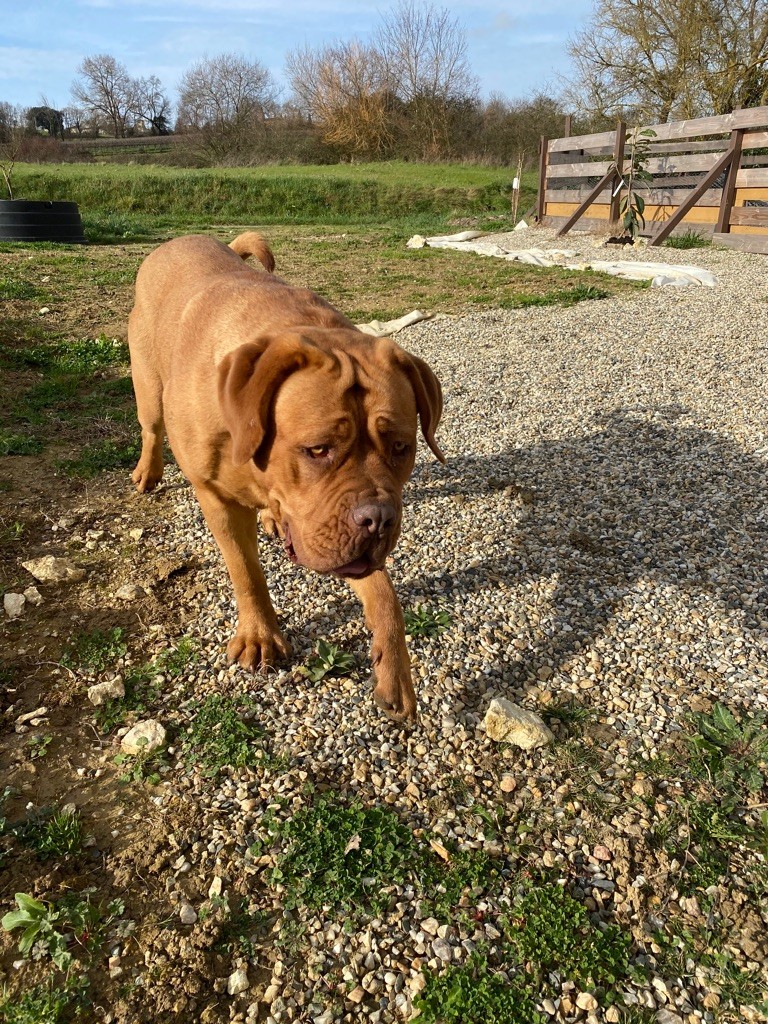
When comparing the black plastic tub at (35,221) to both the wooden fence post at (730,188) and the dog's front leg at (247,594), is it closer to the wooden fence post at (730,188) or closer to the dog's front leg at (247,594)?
the wooden fence post at (730,188)

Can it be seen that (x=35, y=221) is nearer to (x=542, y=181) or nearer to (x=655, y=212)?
(x=542, y=181)

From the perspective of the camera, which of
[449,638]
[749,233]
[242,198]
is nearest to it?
[449,638]

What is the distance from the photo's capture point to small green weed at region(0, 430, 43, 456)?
5.61 meters

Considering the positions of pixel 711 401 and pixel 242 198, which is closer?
pixel 711 401

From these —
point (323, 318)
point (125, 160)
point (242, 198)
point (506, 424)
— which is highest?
point (125, 160)

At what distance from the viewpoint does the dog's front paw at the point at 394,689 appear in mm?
3051

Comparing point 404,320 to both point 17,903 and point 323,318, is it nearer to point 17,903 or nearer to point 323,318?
point 323,318

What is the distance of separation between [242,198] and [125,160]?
16.7 m

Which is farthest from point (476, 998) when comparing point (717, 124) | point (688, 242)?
point (717, 124)

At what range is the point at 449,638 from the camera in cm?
363

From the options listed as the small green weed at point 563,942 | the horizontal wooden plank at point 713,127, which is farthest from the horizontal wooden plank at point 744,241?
the small green weed at point 563,942

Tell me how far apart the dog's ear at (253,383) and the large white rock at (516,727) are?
5.04 feet

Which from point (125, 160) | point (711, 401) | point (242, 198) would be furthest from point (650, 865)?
point (125, 160)

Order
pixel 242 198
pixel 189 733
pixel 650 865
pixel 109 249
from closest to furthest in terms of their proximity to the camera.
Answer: pixel 650 865 → pixel 189 733 → pixel 109 249 → pixel 242 198
